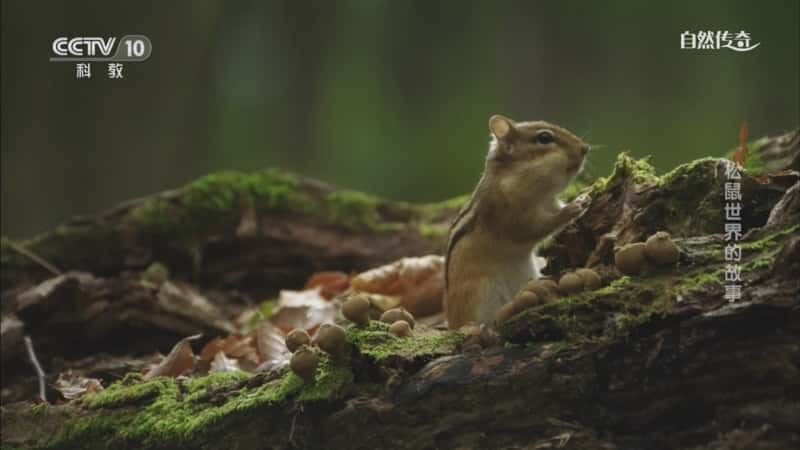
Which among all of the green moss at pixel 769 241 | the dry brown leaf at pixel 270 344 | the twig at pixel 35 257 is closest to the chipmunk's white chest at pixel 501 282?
the dry brown leaf at pixel 270 344

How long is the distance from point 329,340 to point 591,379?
0.76 meters

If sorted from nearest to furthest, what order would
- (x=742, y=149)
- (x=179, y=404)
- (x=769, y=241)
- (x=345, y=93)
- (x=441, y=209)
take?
(x=769, y=241)
(x=179, y=404)
(x=742, y=149)
(x=441, y=209)
(x=345, y=93)

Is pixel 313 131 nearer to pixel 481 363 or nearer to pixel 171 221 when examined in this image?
pixel 171 221

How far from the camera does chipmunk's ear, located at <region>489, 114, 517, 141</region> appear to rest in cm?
316

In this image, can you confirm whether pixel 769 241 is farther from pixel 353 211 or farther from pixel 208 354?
pixel 353 211

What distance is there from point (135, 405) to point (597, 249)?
6.04 ft

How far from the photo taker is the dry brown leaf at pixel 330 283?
4.57 m

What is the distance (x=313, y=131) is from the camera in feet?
32.3

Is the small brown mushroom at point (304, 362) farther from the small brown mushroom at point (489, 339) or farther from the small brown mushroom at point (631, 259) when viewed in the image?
the small brown mushroom at point (631, 259)

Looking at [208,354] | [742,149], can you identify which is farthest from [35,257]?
[742,149]

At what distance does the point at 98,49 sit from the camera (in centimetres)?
380

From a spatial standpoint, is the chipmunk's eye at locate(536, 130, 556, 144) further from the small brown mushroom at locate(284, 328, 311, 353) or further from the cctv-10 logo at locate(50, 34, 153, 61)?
the cctv-10 logo at locate(50, 34, 153, 61)

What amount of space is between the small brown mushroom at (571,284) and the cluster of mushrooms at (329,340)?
20.7 inches

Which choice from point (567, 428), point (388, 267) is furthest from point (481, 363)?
point (388, 267)
